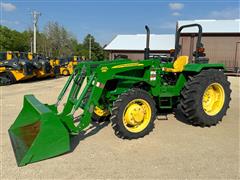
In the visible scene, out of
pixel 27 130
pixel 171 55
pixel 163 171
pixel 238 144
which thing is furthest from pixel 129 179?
pixel 171 55

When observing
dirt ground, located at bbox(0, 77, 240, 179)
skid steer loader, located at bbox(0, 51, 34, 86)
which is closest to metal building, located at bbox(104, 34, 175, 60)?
skid steer loader, located at bbox(0, 51, 34, 86)

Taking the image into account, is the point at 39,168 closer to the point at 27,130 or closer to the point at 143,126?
the point at 27,130

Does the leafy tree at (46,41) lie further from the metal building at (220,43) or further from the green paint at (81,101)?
the green paint at (81,101)

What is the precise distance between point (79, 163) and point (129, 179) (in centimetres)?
83

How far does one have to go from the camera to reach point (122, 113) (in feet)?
14.0

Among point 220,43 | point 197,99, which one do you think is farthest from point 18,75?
point 220,43

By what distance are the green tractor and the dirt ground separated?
19cm

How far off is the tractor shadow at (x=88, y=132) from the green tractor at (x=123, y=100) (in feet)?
0.65

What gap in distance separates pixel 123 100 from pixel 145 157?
1038 millimetres

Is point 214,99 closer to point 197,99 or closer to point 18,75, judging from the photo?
point 197,99

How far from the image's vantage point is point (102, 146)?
421 cm

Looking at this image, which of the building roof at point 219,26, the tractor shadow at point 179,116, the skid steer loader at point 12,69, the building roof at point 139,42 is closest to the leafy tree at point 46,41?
the building roof at point 139,42

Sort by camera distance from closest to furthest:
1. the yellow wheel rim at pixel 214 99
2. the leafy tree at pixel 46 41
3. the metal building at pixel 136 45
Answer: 1. the yellow wheel rim at pixel 214 99
2. the metal building at pixel 136 45
3. the leafy tree at pixel 46 41

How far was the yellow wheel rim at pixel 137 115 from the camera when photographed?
4.43 meters
